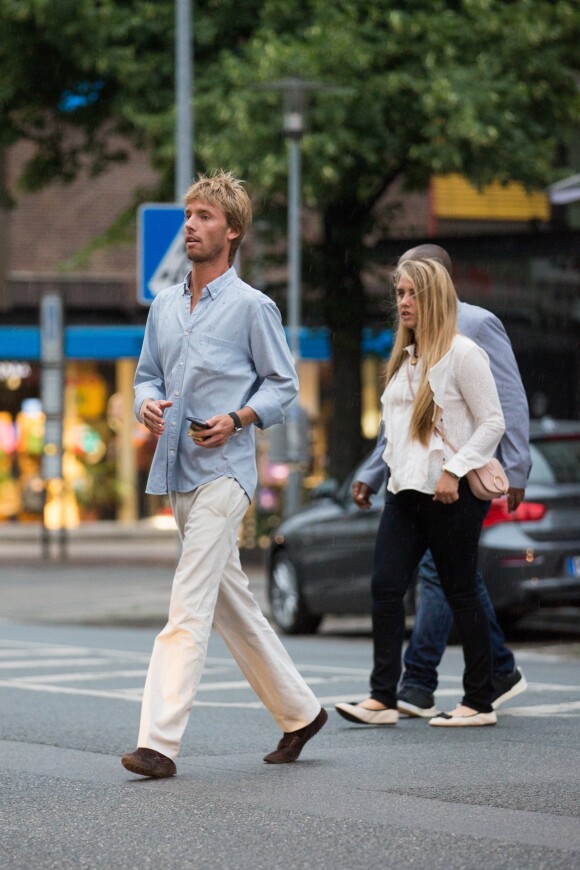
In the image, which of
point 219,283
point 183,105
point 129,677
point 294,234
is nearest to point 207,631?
point 219,283

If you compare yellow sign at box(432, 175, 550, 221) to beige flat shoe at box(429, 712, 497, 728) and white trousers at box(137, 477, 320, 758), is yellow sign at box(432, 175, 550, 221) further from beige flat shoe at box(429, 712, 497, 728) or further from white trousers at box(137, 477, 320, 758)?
white trousers at box(137, 477, 320, 758)

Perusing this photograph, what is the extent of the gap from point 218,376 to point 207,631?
0.87m

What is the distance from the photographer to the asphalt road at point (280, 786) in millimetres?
4973

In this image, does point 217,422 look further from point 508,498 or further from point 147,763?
point 508,498

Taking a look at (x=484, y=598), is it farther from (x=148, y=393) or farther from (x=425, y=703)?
(x=148, y=393)

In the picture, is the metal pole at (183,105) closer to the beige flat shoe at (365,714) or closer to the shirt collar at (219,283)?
the beige flat shoe at (365,714)

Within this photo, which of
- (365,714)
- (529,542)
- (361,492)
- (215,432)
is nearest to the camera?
(215,432)

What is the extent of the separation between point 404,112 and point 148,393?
47.2 ft

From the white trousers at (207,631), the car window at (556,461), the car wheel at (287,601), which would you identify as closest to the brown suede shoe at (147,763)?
the white trousers at (207,631)

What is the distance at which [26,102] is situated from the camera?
23922mm

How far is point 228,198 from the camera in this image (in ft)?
21.2

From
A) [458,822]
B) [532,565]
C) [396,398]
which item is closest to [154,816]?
[458,822]

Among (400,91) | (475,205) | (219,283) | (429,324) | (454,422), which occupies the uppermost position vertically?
(400,91)

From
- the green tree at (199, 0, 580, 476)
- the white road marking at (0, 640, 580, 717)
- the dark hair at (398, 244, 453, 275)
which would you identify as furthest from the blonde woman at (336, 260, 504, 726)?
the green tree at (199, 0, 580, 476)
